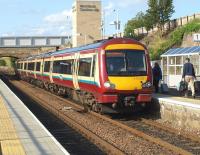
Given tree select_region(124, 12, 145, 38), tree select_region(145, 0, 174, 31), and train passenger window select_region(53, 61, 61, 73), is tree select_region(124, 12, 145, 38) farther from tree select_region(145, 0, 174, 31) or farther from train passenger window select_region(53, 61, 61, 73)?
train passenger window select_region(53, 61, 61, 73)

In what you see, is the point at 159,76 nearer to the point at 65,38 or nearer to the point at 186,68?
the point at 186,68

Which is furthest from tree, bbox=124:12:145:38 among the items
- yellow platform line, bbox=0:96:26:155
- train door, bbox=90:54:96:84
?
yellow platform line, bbox=0:96:26:155

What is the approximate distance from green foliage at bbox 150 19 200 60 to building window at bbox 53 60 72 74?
18.4 metres

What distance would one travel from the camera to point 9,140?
11.3 metres

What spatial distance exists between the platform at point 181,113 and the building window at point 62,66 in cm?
683

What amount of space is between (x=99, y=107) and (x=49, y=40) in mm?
99098

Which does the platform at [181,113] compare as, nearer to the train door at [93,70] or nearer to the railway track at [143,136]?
the railway track at [143,136]

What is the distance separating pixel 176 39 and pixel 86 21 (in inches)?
1623

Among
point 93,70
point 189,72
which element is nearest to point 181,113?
point 93,70

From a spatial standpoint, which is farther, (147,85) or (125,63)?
(125,63)

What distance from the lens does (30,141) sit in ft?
36.8

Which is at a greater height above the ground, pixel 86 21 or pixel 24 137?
pixel 86 21

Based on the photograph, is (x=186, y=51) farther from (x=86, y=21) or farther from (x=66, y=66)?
(x=86, y=21)

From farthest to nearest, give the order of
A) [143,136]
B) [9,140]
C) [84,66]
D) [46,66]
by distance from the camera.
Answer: [46,66] < [84,66] < [143,136] < [9,140]
